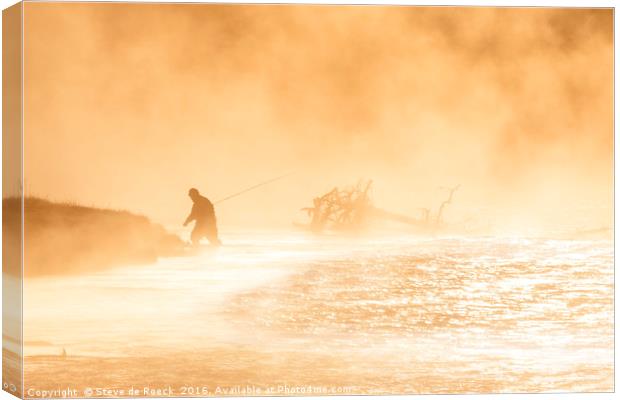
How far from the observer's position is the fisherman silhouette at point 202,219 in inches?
296

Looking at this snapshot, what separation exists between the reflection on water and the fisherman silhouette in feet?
0.37

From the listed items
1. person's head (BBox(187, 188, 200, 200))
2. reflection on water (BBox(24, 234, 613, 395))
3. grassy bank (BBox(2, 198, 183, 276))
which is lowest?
reflection on water (BBox(24, 234, 613, 395))

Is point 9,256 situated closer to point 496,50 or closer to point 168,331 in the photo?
Result: point 168,331

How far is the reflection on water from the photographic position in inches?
287

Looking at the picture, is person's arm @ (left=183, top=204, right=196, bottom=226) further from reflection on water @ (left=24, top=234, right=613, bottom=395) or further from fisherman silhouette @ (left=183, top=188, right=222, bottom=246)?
reflection on water @ (left=24, top=234, right=613, bottom=395)

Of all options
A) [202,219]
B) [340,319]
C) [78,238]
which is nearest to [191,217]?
[202,219]

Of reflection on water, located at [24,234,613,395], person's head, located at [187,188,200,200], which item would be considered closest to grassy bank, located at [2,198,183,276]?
reflection on water, located at [24,234,613,395]

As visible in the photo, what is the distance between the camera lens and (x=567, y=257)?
7824mm

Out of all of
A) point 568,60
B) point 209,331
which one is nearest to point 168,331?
point 209,331

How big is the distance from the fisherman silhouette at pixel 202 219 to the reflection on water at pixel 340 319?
0.11 meters

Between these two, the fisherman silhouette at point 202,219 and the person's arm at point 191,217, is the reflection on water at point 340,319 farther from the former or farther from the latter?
the person's arm at point 191,217

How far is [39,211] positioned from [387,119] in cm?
227

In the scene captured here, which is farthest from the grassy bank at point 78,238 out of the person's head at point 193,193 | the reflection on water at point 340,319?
the person's head at point 193,193

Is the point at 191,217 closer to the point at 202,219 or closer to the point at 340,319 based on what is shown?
the point at 202,219
